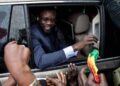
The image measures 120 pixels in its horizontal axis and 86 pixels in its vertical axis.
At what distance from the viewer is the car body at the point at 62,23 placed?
3953mm

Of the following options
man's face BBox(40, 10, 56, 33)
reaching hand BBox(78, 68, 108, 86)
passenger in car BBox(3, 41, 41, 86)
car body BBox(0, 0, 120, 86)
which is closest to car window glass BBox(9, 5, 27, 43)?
car body BBox(0, 0, 120, 86)

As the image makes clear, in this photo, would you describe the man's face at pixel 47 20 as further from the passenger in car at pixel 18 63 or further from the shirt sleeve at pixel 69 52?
→ the passenger in car at pixel 18 63

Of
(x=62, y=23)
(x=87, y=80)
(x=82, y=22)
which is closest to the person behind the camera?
(x=87, y=80)

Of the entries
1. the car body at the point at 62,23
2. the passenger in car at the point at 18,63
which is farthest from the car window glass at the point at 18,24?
the passenger in car at the point at 18,63

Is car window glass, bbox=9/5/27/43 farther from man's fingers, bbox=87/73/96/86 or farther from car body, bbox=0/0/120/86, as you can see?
man's fingers, bbox=87/73/96/86

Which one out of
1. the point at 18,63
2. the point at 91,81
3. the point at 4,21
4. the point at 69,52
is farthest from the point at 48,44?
the point at 18,63

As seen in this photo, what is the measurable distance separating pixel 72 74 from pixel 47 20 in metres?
0.65

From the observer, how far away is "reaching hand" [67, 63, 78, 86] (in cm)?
420

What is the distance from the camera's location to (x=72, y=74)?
13.9 ft

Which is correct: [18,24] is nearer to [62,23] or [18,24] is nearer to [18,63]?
[62,23]

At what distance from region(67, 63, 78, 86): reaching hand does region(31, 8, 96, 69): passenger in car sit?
109mm

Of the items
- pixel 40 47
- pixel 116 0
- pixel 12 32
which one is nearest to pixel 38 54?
pixel 40 47

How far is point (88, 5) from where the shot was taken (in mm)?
4227

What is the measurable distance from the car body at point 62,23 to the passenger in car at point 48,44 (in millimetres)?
71
